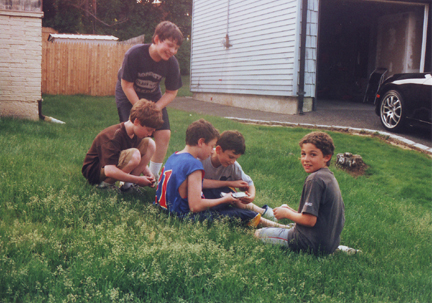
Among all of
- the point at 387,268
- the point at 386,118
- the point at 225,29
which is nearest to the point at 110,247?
the point at 387,268

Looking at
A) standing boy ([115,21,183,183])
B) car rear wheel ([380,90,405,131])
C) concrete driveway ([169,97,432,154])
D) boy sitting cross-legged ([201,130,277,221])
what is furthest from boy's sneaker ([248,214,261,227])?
car rear wheel ([380,90,405,131])

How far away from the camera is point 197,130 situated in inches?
147

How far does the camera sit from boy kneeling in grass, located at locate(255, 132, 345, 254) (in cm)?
323

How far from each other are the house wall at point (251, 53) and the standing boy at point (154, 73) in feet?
26.6

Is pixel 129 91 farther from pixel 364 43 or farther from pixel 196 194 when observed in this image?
pixel 364 43

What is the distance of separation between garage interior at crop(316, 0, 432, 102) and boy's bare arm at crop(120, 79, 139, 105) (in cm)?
1106

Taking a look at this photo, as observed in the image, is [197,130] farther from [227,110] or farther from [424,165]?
[227,110]

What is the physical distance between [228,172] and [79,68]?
15.7 m

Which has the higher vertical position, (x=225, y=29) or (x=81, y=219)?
(x=225, y=29)

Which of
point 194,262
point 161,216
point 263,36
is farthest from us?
point 263,36

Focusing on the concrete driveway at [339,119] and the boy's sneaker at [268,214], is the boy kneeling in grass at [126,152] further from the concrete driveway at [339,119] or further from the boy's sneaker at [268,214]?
the concrete driveway at [339,119]

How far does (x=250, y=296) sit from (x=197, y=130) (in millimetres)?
1626

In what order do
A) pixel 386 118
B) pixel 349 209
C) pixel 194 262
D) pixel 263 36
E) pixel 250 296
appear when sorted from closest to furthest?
pixel 250 296, pixel 194 262, pixel 349 209, pixel 386 118, pixel 263 36

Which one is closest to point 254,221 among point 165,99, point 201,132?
point 201,132
